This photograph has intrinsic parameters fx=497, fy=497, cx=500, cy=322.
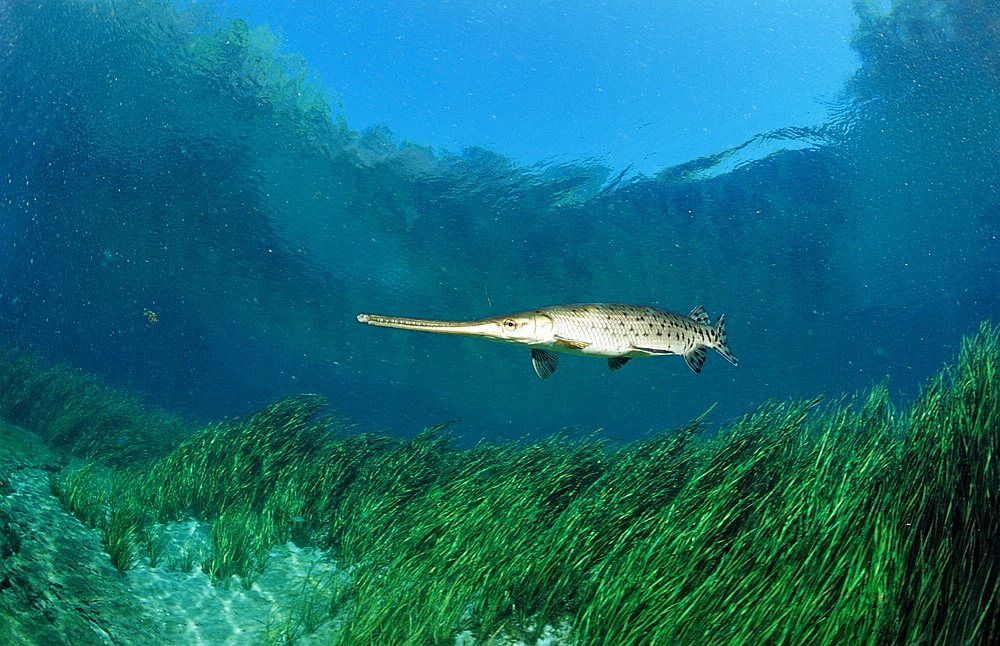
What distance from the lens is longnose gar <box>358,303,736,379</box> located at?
11.2ft

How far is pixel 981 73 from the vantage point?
19859 mm

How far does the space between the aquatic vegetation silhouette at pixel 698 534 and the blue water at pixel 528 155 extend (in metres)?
7.46

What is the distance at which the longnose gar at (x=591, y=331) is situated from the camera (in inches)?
135

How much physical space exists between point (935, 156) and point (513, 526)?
1171 inches

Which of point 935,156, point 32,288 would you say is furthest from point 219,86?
point 32,288

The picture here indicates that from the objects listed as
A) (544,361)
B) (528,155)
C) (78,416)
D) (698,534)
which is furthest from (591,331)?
(528,155)

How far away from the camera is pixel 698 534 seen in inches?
151

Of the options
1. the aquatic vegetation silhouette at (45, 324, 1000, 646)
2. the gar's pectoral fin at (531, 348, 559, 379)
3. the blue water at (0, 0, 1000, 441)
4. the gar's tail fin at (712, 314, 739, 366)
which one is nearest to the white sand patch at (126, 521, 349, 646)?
the aquatic vegetation silhouette at (45, 324, 1000, 646)

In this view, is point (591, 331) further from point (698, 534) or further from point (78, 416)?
point (78, 416)

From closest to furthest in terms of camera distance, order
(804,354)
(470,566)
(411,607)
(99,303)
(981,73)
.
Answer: (411,607) → (470,566) → (981,73) → (804,354) → (99,303)

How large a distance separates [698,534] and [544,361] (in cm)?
178

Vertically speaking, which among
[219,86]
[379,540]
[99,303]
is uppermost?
[99,303]

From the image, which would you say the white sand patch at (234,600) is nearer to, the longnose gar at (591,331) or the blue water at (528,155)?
the longnose gar at (591,331)

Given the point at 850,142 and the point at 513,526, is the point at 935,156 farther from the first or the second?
the point at 513,526
